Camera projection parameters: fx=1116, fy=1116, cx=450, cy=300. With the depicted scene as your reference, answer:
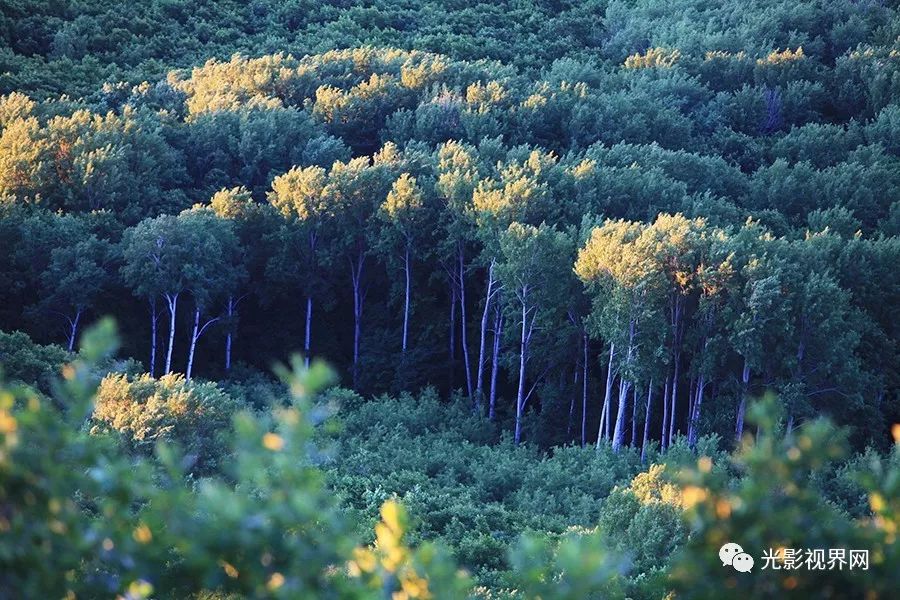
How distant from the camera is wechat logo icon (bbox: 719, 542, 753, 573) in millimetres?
5559

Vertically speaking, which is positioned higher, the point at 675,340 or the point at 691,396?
the point at 675,340

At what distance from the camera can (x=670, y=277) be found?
108 ft

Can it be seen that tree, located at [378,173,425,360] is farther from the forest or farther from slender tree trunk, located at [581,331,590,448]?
slender tree trunk, located at [581,331,590,448]

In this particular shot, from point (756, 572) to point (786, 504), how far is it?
38cm

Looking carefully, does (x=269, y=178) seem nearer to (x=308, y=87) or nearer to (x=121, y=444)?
(x=308, y=87)

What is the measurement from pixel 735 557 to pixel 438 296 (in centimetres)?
3765

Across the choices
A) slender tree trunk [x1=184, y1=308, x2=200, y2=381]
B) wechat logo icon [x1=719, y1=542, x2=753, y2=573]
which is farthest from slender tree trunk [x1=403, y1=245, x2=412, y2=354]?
wechat logo icon [x1=719, y1=542, x2=753, y2=573]

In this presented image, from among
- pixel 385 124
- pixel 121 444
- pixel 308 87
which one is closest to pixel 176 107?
pixel 308 87

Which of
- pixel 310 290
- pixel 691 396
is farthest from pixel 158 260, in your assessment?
pixel 691 396

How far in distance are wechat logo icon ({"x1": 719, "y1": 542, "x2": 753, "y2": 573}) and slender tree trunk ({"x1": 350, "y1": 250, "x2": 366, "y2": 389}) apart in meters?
34.8

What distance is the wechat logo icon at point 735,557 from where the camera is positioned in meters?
5.56

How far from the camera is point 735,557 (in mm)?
Result: 5711

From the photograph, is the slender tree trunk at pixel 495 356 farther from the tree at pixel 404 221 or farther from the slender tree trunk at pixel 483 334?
the tree at pixel 404 221

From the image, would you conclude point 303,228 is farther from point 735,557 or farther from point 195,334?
point 735,557
